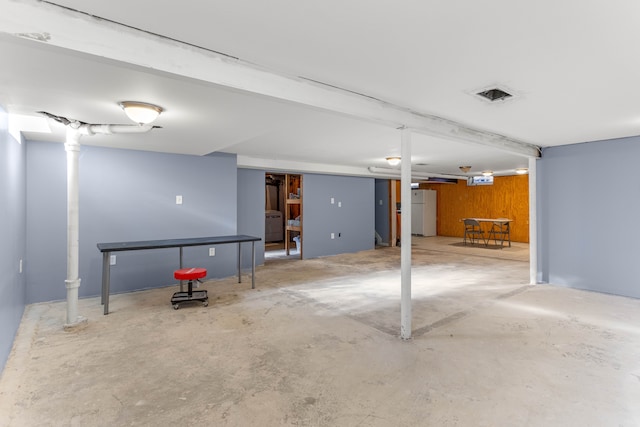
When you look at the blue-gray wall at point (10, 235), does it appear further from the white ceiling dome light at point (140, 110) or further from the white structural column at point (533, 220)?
the white structural column at point (533, 220)

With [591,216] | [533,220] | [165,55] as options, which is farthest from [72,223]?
[591,216]

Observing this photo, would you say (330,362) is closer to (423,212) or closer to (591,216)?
(591,216)

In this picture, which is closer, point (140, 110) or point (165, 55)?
point (165, 55)

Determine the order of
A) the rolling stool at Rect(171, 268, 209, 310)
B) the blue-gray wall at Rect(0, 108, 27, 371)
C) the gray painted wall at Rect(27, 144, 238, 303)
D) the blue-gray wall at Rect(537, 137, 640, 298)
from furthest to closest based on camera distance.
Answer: the blue-gray wall at Rect(537, 137, 640, 298) → the gray painted wall at Rect(27, 144, 238, 303) → the rolling stool at Rect(171, 268, 209, 310) → the blue-gray wall at Rect(0, 108, 27, 371)

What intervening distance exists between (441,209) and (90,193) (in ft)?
35.5

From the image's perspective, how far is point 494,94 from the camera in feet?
8.66

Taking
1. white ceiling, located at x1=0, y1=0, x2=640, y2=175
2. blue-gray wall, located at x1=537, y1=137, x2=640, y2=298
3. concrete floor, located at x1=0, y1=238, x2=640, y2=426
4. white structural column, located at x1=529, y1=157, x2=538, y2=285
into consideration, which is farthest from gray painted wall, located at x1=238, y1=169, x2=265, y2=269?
blue-gray wall, located at x1=537, y1=137, x2=640, y2=298

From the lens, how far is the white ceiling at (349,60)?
146 centimetres

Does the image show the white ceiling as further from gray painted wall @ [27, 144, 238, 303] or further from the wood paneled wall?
the wood paneled wall

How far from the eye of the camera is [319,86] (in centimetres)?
236

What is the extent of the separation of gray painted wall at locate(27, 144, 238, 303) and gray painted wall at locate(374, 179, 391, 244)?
5.21 metres

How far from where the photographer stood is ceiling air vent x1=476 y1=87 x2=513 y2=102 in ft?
8.41

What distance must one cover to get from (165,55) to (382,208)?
27.6ft

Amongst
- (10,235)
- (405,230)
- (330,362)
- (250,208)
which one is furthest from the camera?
(250,208)
